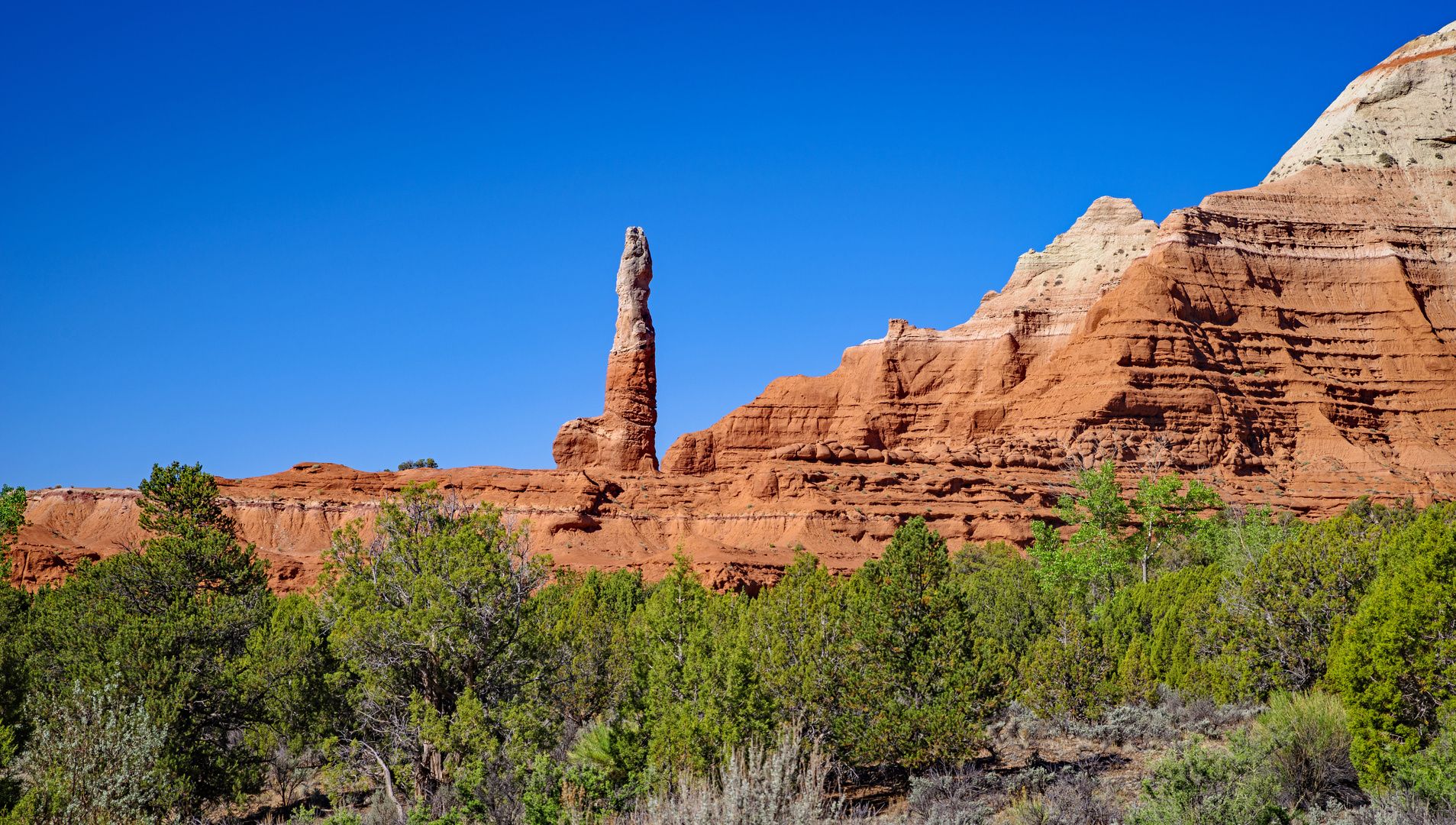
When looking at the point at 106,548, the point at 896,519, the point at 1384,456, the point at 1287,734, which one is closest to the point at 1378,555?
the point at 1287,734

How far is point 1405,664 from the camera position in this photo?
13977 millimetres

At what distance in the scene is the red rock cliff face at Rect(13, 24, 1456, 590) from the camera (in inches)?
2800

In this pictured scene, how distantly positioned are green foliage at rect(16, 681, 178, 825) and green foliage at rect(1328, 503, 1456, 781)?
55.3 feet

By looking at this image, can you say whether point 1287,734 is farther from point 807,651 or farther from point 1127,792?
point 807,651

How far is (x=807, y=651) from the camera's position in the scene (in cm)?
1762

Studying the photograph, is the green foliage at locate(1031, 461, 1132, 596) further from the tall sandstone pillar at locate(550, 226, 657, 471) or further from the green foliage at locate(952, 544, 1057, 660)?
the tall sandstone pillar at locate(550, 226, 657, 471)

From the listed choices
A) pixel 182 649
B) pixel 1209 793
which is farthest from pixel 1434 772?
pixel 182 649

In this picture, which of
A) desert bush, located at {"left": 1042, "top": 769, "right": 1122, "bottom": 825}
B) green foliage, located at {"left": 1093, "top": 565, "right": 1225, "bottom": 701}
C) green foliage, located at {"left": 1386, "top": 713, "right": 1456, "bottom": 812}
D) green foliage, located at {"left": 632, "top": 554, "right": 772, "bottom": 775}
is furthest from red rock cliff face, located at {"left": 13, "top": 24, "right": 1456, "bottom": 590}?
green foliage, located at {"left": 1386, "top": 713, "right": 1456, "bottom": 812}

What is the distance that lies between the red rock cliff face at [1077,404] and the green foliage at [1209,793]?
4207 centimetres

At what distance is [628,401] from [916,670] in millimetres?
77168

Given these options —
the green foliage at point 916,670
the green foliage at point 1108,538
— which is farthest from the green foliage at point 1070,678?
the green foliage at point 1108,538

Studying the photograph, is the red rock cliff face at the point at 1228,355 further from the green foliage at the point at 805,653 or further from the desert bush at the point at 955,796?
the desert bush at the point at 955,796

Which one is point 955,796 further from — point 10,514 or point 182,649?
point 10,514

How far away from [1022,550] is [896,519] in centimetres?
831
